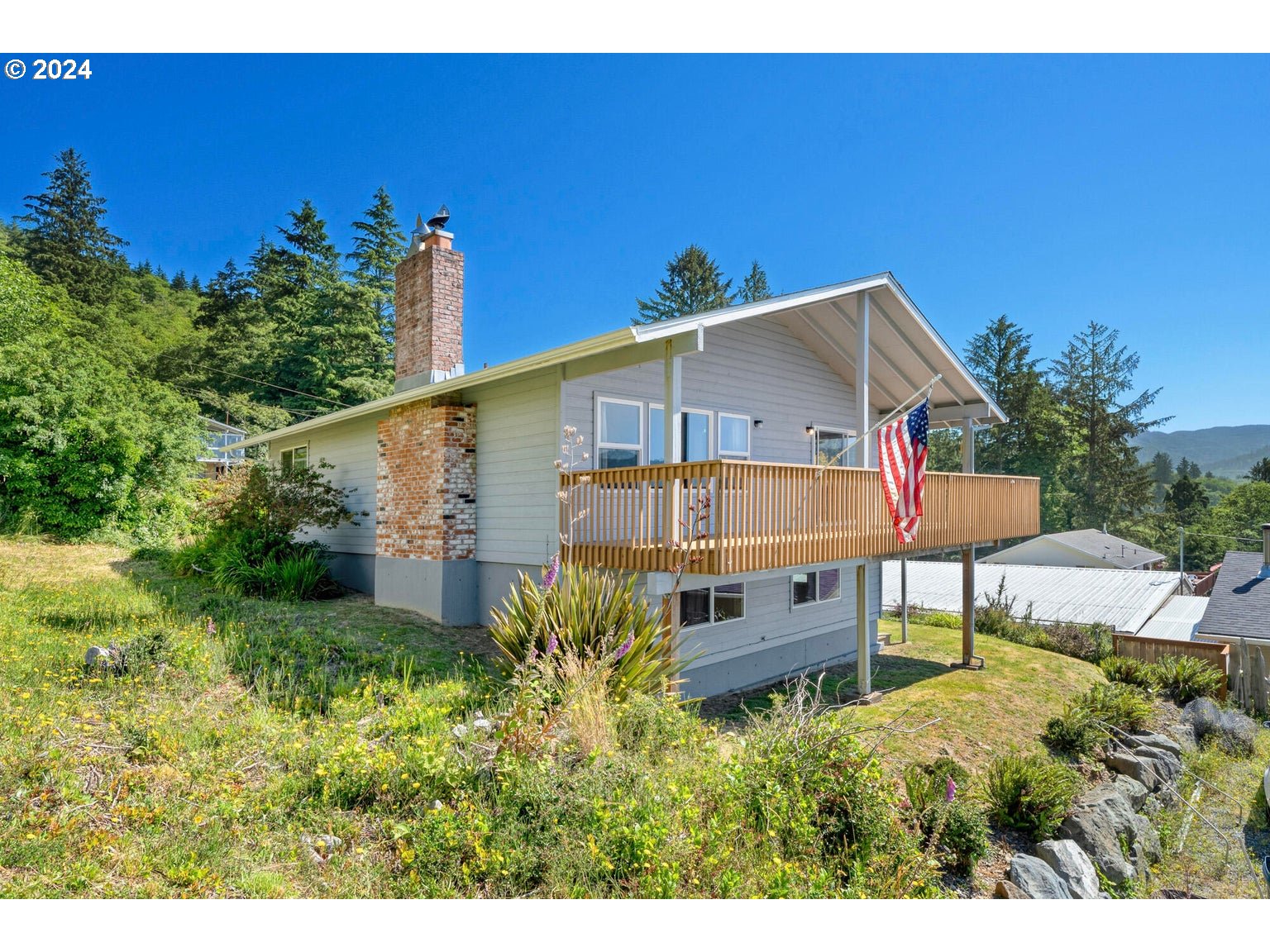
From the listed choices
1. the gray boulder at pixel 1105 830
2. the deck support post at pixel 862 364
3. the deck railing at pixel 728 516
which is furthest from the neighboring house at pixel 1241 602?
the deck support post at pixel 862 364

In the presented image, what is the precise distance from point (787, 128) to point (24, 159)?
8.33 m

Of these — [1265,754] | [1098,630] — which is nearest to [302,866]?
[1265,754]

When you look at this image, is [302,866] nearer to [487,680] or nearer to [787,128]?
[487,680]

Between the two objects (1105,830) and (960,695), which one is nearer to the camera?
(1105,830)

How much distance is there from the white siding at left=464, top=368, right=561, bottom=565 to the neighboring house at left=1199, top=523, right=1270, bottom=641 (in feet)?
47.1

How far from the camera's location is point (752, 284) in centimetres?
3806

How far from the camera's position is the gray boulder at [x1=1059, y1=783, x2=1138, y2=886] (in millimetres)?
5926

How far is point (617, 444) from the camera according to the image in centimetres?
936

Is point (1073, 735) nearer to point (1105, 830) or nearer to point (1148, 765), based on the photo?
point (1148, 765)

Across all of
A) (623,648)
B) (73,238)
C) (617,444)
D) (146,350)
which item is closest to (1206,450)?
(617,444)

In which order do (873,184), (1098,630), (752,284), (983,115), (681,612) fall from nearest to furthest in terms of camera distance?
(983,115) → (681,612) → (873,184) → (1098,630) → (752,284)

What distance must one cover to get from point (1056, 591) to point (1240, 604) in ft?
16.3

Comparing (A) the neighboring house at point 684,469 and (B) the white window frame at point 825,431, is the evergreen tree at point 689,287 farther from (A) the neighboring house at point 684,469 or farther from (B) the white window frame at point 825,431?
(B) the white window frame at point 825,431

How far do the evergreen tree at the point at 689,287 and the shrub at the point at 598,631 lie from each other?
1222 inches
